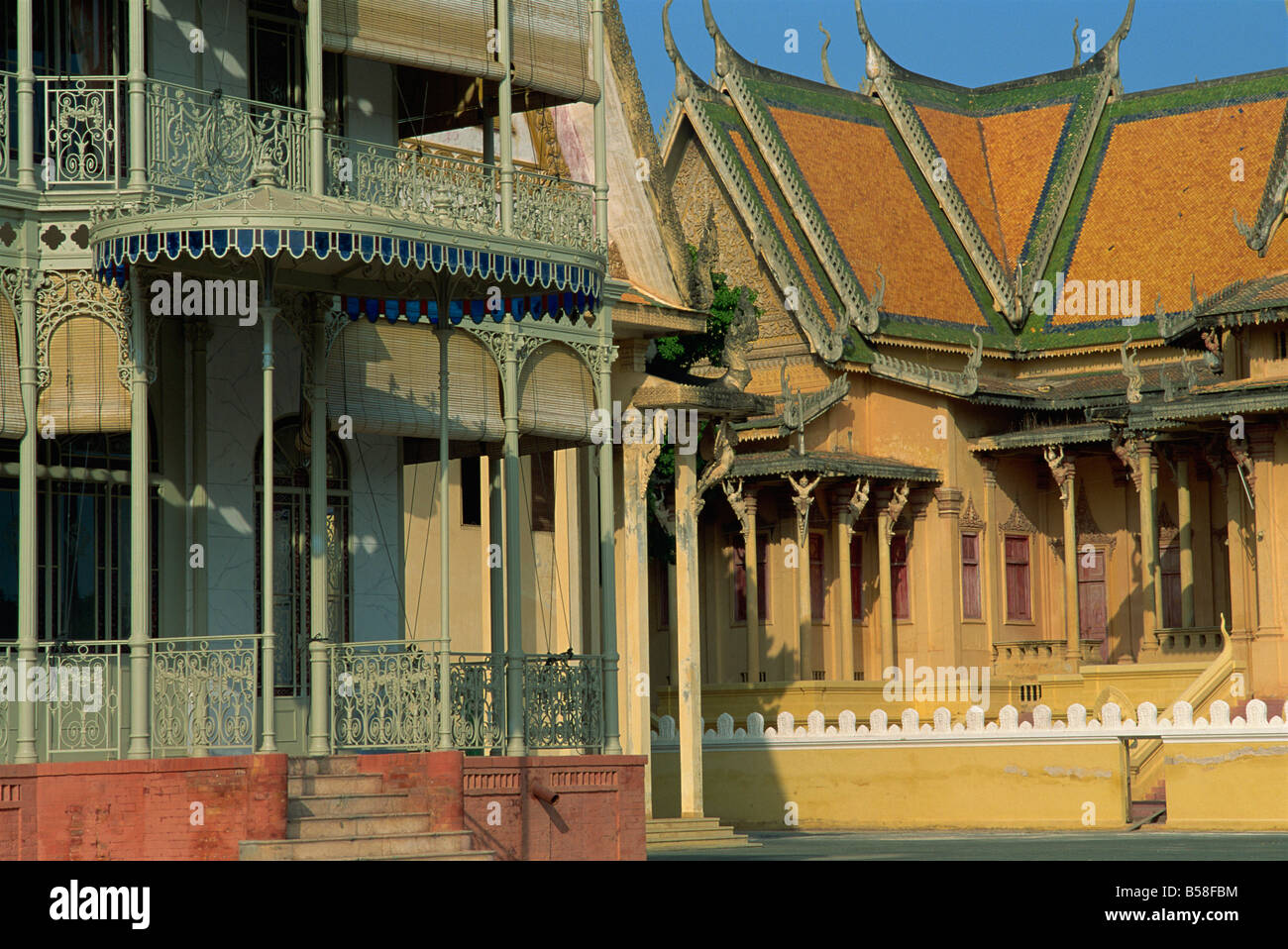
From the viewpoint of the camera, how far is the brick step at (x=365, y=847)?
14.0 meters

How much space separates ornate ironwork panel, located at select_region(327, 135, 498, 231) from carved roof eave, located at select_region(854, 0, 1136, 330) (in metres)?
28.6

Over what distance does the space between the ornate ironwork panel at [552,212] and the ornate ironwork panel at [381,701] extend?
3.63m

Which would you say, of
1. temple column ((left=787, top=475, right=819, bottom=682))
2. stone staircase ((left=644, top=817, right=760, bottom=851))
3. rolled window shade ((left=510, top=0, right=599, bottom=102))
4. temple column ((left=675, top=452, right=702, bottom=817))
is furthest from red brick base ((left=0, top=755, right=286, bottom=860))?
temple column ((left=787, top=475, right=819, bottom=682))

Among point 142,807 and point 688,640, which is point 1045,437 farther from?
point 142,807

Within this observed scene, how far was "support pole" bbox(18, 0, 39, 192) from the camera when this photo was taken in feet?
50.5

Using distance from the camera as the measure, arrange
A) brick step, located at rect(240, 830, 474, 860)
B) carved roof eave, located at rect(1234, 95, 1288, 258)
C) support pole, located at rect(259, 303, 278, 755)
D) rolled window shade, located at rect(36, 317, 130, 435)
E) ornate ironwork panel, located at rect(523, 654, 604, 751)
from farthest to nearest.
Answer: carved roof eave, located at rect(1234, 95, 1288, 258) → ornate ironwork panel, located at rect(523, 654, 604, 751) → rolled window shade, located at rect(36, 317, 130, 435) → support pole, located at rect(259, 303, 278, 755) → brick step, located at rect(240, 830, 474, 860)

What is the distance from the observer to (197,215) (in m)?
14.7

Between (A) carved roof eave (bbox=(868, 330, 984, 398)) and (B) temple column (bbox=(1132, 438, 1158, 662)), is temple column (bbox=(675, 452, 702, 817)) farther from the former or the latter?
(A) carved roof eave (bbox=(868, 330, 984, 398))

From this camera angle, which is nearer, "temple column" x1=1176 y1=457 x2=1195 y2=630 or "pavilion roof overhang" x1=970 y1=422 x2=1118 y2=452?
"temple column" x1=1176 y1=457 x2=1195 y2=630

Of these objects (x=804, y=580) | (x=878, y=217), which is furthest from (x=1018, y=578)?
(x=878, y=217)

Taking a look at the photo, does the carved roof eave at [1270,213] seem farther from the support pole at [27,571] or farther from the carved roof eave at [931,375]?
the support pole at [27,571]

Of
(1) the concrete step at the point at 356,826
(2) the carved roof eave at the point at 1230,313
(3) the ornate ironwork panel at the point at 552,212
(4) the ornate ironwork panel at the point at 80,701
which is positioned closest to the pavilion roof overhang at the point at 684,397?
(3) the ornate ironwork panel at the point at 552,212

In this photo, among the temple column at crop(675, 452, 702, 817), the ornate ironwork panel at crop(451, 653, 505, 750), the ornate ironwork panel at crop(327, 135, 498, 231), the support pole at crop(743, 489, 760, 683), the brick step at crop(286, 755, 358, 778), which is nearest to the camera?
the brick step at crop(286, 755, 358, 778)
